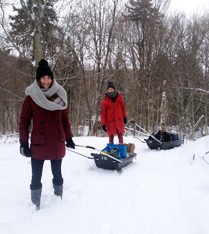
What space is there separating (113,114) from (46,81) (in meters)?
2.76

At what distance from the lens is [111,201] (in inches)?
97.2

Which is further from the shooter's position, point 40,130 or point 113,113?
point 113,113

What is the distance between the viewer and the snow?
1.90 meters

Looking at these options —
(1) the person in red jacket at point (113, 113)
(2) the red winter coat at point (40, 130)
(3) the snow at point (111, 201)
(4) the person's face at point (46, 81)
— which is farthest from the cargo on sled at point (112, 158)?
(4) the person's face at point (46, 81)

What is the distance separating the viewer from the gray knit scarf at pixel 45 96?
6.77ft

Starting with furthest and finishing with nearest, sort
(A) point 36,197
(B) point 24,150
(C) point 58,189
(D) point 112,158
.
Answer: (D) point 112,158 < (C) point 58,189 < (A) point 36,197 < (B) point 24,150

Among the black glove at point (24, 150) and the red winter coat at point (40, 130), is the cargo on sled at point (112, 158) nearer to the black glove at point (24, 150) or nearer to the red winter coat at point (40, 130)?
the red winter coat at point (40, 130)

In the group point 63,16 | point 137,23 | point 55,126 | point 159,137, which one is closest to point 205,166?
point 159,137

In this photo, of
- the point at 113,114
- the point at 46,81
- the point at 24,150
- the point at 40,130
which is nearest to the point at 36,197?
the point at 24,150

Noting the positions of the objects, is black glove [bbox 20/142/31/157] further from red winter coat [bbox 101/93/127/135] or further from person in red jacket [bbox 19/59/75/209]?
red winter coat [bbox 101/93/127/135]

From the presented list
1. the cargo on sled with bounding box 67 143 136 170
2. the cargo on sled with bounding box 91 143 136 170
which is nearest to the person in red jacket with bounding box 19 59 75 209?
the cargo on sled with bounding box 67 143 136 170

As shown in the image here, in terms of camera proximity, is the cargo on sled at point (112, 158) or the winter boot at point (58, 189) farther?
the cargo on sled at point (112, 158)

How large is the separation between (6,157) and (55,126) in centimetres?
298

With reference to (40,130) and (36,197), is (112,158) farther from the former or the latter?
(40,130)
